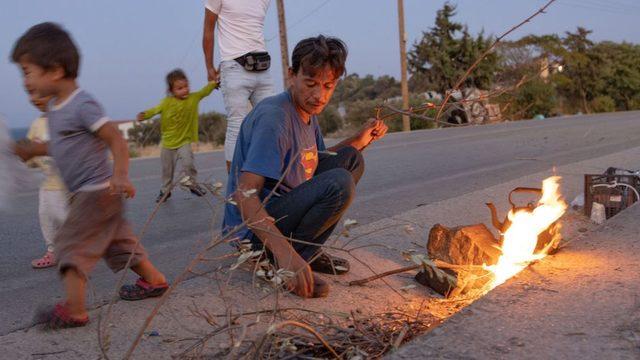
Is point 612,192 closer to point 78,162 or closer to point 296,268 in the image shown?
point 296,268

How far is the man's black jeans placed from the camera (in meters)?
3.50

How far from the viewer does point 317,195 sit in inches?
138

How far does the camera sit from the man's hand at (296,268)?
3.22 metres

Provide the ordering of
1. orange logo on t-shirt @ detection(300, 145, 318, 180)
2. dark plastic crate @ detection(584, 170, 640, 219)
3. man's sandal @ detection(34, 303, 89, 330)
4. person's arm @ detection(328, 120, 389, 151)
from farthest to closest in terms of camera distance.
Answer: dark plastic crate @ detection(584, 170, 640, 219), person's arm @ detection(328, 120, 389, 151), orange logo on t-shirt @ detection(300, 145, 318, 180), man's sandal @ detection(34, 303, 89, 330)

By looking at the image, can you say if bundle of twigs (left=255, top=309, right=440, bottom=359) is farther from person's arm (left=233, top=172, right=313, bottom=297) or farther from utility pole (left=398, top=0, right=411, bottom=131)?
utility pole (left=398, top=0, right=411, bottom=131)

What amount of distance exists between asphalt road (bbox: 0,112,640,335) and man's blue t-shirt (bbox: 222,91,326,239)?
1.77ft

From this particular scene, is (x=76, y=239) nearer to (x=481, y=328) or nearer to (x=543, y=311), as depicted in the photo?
(x=481, y=328)

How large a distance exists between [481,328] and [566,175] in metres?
5.71

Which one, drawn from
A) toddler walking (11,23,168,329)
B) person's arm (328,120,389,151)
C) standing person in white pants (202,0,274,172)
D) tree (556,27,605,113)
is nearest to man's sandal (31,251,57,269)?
toddler walking (11,23,168,329)

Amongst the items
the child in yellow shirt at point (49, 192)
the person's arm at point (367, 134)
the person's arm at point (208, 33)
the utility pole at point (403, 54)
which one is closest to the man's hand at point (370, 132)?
the person's arm at point (367, 134)

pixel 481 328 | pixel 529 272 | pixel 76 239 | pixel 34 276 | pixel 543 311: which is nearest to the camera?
pixel 481 328

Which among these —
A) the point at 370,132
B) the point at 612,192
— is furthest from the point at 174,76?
the point at 612,192

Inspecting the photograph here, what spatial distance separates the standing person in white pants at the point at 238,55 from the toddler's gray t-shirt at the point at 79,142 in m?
2.62

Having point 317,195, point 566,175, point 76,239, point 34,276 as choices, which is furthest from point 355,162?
point 566,175
